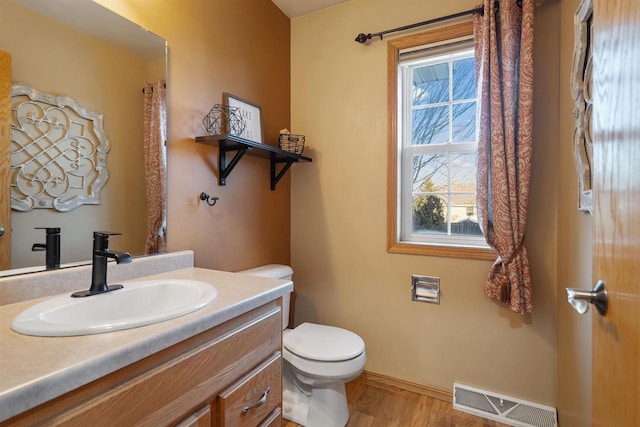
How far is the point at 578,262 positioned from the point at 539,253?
40cm

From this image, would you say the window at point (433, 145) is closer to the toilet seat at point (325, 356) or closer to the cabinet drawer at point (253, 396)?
the toilet seat at point (325, 356)

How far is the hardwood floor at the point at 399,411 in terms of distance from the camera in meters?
1.58

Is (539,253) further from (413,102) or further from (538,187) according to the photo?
(413,102)

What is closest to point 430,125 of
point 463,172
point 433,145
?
point 433,145

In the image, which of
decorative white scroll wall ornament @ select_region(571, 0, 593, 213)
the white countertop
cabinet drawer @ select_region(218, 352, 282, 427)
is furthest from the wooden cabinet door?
decorative white scroll wall ornament @ select_region(571, 0, 593, 213)

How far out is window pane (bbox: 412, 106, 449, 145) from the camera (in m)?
1.89

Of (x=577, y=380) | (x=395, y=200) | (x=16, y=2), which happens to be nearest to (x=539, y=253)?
(x=577, y=380)

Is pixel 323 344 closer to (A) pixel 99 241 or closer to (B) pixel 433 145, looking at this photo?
(A) pixel 99 241

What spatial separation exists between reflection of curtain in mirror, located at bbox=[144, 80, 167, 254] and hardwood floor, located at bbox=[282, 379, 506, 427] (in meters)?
1.19

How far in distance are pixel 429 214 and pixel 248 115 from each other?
1282mm

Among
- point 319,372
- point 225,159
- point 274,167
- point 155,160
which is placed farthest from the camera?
point 274,167

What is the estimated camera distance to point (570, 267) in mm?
1305

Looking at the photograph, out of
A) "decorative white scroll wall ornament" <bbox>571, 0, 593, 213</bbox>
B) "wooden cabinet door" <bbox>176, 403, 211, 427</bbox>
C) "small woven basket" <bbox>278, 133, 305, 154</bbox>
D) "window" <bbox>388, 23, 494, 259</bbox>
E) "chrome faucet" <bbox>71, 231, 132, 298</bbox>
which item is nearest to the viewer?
"wooden cabinet door" <bbox>176, 403, 211, 427</bbox>

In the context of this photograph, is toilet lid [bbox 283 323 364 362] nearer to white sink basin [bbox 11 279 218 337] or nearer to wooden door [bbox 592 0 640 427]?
white sink basin [bbox 11 279 218 337]
